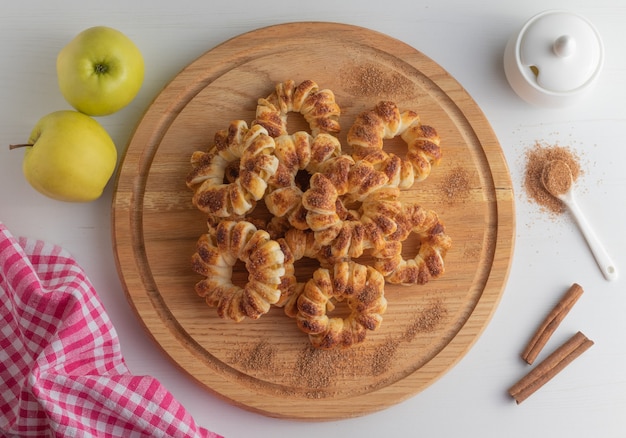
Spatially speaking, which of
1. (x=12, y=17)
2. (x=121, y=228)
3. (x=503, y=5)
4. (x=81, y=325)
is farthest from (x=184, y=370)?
(x=503, y=5)

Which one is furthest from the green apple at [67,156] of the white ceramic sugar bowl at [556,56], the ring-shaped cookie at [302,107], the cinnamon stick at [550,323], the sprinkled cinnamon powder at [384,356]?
the cinnamon stick at [550,323]

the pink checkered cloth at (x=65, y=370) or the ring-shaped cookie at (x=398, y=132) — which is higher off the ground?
the ring-shaped cookie at (x=398, y=132)

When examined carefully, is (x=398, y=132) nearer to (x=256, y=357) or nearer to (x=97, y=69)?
(x=256, y=357)

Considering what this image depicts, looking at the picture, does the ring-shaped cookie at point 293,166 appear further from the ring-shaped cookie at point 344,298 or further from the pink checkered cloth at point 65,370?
the pink checkered cloth at point 65,370

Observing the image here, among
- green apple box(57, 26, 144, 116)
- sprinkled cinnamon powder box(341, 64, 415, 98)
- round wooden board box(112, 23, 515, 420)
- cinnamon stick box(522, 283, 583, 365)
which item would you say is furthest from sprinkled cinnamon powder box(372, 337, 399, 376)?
green apple box(57, 26, 144, 116)

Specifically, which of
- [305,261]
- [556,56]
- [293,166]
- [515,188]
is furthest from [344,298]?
[556,56]

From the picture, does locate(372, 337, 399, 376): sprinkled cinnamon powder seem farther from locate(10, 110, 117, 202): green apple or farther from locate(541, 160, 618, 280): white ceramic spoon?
locate(10, 110, 117, 202): green apple

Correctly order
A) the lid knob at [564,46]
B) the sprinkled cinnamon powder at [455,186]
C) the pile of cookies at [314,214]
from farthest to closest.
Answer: the sprinkled cinnamon powder at [455,186] → the lid knob at [564,46] → the pile of cookies at [314,214]
